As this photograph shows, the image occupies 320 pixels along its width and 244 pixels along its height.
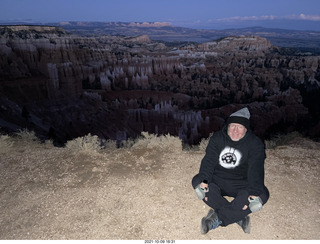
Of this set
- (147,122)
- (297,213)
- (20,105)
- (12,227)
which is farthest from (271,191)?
(20,105)

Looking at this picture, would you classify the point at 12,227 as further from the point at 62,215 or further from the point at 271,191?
the point at 271,191

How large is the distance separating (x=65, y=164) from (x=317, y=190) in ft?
17.5

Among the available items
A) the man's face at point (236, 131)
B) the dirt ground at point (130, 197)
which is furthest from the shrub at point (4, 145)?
the man's face at point (236, 131)

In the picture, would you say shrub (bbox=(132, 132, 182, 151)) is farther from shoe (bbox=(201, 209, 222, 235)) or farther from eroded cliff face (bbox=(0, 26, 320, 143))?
eroded cliff face (bbox=(0, 26, 320, 143))

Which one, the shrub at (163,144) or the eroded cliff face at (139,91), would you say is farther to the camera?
the eroded cliff face at (139,91)

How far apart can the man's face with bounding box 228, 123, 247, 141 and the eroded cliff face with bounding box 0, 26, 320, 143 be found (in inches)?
640

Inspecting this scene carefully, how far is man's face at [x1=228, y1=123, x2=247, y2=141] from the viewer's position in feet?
10.0

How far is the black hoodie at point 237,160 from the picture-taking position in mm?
3064

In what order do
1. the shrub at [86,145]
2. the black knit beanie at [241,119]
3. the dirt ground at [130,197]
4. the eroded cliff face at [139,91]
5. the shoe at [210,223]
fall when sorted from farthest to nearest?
the eroded cliff face at [139,91] → the shrub at [86,145] → the dirt ground at [130,197] → the shoe at [210,223] → the black knit beanie at [241,119]

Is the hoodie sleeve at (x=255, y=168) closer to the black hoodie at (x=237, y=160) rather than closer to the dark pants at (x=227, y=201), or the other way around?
the black hoodie at (x=237, y=160)

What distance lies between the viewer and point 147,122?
3294 cm

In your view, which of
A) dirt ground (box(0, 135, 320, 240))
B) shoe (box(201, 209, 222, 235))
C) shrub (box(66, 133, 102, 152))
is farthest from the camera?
shrub (box(66, 133, 102, 152))

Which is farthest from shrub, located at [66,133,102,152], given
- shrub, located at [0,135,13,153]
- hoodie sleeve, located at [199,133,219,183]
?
hoodie sleeve, located at [199,133,219,183]

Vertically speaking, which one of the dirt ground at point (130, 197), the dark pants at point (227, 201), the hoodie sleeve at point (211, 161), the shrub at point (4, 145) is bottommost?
the shrub at point (4, 145)
